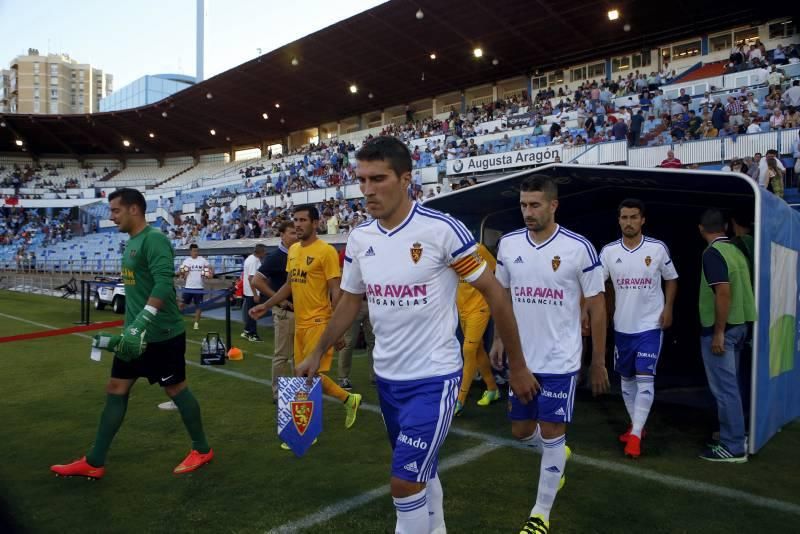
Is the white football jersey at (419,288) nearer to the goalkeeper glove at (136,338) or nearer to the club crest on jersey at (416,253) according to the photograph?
the club crest on jersey at (416,253)

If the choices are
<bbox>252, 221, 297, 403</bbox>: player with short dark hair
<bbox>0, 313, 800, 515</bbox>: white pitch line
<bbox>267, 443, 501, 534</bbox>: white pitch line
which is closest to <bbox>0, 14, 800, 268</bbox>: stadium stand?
<bbox>252, 221, 297, 403</bbox>: player with short dark hair

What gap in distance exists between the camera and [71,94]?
139500 mm

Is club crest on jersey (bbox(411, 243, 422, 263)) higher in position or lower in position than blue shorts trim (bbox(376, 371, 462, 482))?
higher

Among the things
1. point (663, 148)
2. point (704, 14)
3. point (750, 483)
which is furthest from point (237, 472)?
point (704, 14)

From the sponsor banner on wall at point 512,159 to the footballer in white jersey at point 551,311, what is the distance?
14.8m

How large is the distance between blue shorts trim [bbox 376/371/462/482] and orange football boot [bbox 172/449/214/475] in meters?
2.59

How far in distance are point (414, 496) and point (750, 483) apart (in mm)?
3337

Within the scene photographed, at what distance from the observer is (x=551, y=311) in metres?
3.82

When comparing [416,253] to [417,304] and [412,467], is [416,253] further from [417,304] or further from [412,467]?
[412,467]

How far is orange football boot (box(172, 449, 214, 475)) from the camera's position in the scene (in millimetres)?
4605

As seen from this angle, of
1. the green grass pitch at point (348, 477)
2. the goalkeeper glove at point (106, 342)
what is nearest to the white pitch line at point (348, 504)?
the green grass pitch at point (348, 477)

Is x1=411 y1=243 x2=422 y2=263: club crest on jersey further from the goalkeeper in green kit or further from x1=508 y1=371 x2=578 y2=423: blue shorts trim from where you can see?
the goalkeeper in green kit

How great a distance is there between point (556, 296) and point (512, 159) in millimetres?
15853

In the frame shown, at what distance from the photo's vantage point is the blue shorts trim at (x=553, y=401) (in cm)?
364
